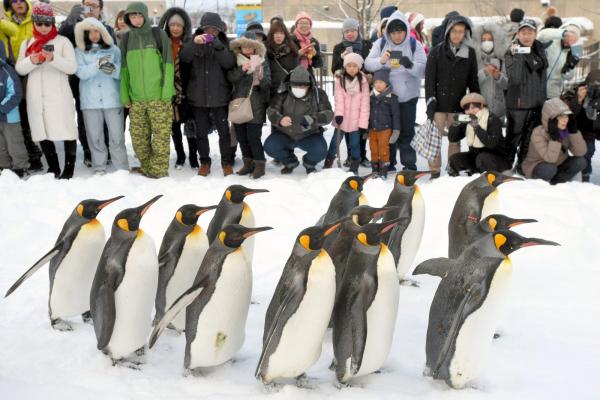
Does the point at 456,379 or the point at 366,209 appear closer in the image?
the point at 456,379

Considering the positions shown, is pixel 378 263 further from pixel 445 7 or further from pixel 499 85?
pixel 445 7

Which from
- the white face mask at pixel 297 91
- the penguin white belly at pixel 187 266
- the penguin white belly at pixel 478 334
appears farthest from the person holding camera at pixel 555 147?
the penguin white belly at pixel 187 266

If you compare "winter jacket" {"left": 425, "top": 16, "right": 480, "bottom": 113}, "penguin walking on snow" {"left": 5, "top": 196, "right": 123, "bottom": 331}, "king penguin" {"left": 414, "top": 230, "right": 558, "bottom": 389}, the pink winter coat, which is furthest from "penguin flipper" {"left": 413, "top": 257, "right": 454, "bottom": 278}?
"winter jacket" {"left": 425, "top": 16, "right": 480, "bottom": 113}

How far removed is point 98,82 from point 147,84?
19.6 inches

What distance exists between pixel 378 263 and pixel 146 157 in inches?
159

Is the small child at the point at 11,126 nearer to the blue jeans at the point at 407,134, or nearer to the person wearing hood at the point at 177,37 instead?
the person wearing hood at the point at 177,37

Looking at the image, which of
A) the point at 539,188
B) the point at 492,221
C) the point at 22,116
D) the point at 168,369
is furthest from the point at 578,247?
the point at 22,116

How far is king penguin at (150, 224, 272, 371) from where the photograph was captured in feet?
8.35

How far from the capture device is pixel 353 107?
6.00 meters

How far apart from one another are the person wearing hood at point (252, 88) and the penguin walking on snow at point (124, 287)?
3241 millimetres

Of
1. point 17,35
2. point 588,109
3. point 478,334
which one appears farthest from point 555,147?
point 17,35

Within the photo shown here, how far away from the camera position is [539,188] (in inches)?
206

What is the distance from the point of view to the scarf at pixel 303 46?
631 cm

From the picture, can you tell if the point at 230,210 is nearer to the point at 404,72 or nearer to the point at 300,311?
the point at 300,311
